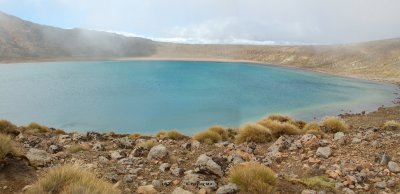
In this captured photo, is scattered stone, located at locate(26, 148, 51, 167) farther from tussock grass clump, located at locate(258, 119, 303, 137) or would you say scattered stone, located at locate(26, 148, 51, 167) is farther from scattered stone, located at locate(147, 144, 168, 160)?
tussock grass clump, located at locate(258, 119, 303, 137)

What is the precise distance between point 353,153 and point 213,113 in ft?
96.1

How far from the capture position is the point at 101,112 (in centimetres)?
3838

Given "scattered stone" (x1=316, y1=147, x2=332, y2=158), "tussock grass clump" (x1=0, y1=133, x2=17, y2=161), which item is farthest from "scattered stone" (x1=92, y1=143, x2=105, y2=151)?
"scattered stone" (x1=316, y1=147, x2=332, y2=158)

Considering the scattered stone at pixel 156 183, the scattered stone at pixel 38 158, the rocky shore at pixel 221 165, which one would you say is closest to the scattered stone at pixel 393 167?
the rocky shore at pixel 221 165

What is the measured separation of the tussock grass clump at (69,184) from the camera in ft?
17.4

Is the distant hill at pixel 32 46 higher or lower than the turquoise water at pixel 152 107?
higher

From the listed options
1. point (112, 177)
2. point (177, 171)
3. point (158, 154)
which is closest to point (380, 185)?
A: point (177, 171)

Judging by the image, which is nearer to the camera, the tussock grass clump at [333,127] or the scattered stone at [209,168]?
the scattered stone at [209,168]

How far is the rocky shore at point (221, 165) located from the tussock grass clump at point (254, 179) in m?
0.13

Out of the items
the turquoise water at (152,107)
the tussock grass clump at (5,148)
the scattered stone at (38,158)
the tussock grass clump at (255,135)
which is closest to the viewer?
the tussock grass clump at (5,148)

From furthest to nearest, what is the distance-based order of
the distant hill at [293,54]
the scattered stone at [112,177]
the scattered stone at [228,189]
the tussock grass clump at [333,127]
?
the distant hill at [293,54]
the tussock grass clump at [333,127]
the scattered stone at [112,177]
the scattered stone at [228,189]

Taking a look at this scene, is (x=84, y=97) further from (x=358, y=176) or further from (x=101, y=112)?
(x=358, y=176)

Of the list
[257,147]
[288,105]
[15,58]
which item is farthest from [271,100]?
[15,58]

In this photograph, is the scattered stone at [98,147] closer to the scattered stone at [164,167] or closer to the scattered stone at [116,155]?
the scattered stone at [116,155]
